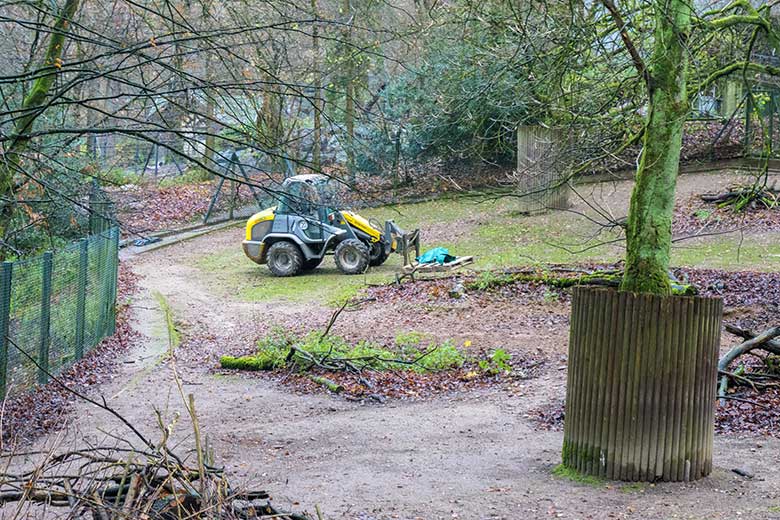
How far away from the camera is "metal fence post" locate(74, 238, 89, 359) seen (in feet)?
45.5

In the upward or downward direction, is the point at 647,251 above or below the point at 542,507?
above

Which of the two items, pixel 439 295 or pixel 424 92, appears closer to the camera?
pixel 439 295

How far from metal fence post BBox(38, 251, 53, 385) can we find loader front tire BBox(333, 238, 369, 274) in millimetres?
9966

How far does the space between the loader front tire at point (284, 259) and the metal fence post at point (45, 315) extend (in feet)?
32.4

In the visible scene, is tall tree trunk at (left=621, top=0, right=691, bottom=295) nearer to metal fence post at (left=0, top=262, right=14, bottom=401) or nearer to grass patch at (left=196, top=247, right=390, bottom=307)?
metal fence post at (left=0, top=262, right=14, bottom=401)

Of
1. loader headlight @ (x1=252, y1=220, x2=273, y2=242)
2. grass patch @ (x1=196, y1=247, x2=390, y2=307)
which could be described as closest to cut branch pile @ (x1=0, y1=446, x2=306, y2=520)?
grass patch @ (x1=196, y1=247, x2=390, y2=307)

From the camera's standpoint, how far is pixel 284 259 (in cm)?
2247

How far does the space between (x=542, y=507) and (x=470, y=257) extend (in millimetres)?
14705

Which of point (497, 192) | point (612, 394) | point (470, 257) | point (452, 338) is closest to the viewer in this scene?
point (612, 394)

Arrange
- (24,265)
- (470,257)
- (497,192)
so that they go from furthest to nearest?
1. (470,257)
2. (24,265)
3. (497,192)

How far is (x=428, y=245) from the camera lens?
25.0 m

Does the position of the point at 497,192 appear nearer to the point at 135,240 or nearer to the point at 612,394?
the point at 612,394

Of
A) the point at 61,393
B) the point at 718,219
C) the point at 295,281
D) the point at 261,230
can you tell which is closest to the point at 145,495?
the point at 61,393

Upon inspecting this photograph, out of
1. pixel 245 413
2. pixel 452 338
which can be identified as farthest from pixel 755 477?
pixel 452 338
